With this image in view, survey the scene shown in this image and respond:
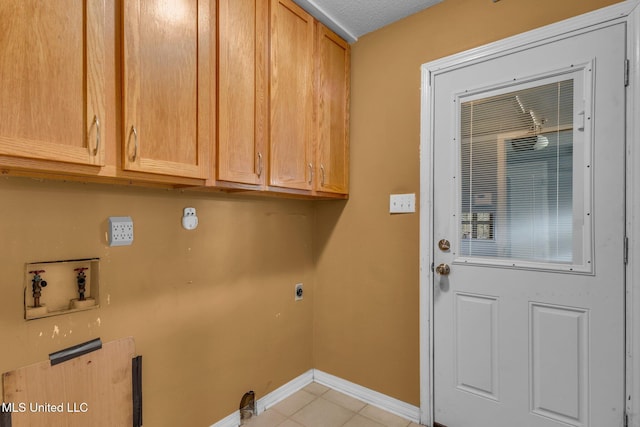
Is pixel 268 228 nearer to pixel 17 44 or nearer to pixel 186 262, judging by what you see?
pixel 186 262

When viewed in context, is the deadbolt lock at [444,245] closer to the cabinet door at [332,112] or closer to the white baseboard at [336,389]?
the cabinet door at [332,112]

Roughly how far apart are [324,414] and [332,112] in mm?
1883

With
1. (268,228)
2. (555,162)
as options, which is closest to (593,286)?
(555,162)

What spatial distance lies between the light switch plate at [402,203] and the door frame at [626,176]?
0.06 m

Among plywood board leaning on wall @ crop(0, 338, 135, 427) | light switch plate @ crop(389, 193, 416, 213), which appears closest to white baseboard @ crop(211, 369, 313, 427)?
plywood board leaning on wall @ crop(0, 338, 135, 427)

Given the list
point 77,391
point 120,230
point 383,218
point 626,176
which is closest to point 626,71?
point 626,176

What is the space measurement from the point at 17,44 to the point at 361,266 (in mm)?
1903

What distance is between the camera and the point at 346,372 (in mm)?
2295

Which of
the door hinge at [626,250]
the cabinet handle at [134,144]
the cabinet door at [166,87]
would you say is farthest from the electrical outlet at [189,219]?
the door hinge at [626,250]

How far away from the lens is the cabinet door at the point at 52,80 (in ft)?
3.10

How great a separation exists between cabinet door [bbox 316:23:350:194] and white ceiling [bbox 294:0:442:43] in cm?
8

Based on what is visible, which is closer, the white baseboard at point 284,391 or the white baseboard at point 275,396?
the white baseboard at point 275,396

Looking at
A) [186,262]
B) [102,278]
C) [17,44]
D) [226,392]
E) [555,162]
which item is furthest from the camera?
[226,392]

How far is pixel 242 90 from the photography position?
5.18ft
